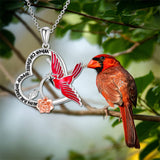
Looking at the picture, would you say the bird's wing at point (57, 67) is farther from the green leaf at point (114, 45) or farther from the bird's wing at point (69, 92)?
the green leaf at point (114, 45)

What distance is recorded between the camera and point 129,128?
0.91m

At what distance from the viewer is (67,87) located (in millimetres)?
1072

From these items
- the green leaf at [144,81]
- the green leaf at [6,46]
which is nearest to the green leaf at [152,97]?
the green leaf at [144,81]

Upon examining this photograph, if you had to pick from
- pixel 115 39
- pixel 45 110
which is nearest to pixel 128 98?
pixel 45 110

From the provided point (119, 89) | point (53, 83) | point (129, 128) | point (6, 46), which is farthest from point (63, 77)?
point (6, 46)

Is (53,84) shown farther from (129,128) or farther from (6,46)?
(6,46)

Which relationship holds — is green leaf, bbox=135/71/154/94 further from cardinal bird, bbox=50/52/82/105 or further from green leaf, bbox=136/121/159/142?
cardinal bird, bbox=50/52/82/105

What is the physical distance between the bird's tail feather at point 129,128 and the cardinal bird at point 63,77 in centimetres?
→ 20

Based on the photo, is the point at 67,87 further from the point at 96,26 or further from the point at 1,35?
the point at 1,35

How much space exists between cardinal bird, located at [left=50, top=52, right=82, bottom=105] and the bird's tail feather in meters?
0.20

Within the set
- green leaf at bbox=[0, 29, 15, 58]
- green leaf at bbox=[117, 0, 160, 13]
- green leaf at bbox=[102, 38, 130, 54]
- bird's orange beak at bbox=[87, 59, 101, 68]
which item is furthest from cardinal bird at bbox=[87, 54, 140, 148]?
green leaf at bbox=[0, 29, 15, 58]

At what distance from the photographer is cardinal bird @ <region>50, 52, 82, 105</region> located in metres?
1.07

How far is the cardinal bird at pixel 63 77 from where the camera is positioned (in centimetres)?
107

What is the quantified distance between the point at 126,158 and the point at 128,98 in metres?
1.18
